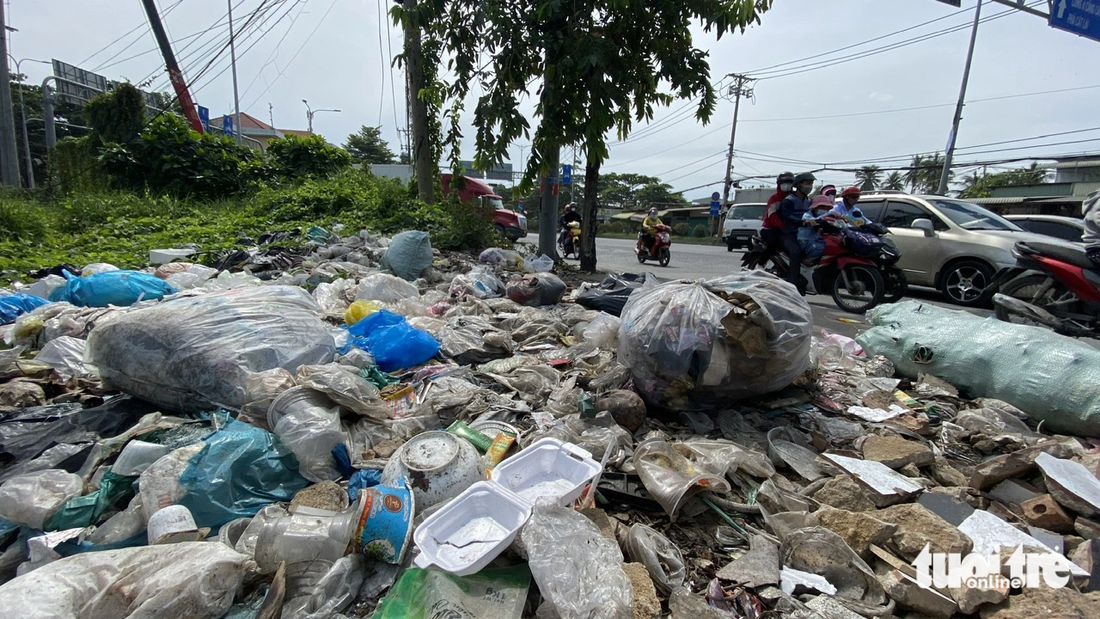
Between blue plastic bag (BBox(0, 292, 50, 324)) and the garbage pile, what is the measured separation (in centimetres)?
41

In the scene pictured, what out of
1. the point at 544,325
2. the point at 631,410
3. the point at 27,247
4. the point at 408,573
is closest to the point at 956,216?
the point at 544,325

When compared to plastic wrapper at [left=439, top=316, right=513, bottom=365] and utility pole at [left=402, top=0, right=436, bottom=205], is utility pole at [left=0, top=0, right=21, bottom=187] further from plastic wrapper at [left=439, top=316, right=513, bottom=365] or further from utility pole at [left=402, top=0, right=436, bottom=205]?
plastic wrapper at [left=439, top=316, right=513, bottom=365]

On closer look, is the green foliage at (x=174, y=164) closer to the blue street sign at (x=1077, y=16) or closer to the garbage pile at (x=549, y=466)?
the garbage pile at (x=549, y=466)

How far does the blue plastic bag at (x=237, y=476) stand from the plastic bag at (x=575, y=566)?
3.05 ft

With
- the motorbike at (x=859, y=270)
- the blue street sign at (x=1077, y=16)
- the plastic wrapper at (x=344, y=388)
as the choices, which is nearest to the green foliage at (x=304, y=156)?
the motorbike at (x=859, y=270)

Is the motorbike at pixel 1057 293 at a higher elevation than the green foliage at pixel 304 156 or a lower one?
lower

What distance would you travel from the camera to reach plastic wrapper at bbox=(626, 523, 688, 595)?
1.54m

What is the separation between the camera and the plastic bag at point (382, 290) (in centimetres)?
433

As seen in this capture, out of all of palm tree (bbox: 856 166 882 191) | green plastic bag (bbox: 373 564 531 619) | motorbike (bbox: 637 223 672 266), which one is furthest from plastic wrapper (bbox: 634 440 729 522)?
palm tree (bbox: 856 166 882 191)

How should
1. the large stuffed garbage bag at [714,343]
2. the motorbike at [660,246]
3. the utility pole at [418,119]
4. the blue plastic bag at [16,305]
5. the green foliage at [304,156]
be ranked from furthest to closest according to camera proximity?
the green foliage at [304,156] → the motorbike at [660,246] → the utility pole at [418,119] → the blue plastic bag at [16,305] → the large stuffed garbage bag at [714,343]

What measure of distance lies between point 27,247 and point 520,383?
676cm

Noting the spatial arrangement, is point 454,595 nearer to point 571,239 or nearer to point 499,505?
point 499,505

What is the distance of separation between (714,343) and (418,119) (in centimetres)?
744

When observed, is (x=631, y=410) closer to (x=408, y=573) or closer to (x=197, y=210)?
(x=408, y=573)
